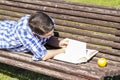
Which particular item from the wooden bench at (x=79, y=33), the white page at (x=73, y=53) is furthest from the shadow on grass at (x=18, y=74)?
the white page at (x=73, y=53)

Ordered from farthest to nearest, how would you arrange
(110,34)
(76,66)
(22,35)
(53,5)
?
(53,5)
(110,34)
(22,35)
(76,66)

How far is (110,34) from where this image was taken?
17.1ft

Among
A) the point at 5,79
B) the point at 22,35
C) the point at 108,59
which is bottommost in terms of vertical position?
the point at 5,79

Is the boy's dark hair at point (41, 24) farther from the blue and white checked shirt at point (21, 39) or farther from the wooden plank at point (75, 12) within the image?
the wooden plank at point (75, 12)

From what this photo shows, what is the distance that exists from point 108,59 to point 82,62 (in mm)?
564

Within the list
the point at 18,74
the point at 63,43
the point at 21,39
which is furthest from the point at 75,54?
the point at 18,74

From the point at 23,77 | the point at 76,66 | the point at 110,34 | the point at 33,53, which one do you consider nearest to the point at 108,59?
the point at 110,34

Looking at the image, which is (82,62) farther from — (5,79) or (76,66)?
(5,79)

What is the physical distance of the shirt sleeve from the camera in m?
4.64

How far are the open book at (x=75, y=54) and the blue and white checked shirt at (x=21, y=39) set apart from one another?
25cm

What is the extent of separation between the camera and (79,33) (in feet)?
17.7

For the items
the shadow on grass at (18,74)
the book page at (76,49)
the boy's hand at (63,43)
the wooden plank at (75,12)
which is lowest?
the shadow on grass at (18,74)

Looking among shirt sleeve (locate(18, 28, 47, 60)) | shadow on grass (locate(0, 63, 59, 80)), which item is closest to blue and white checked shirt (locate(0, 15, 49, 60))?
shirt sleeve (locate(18, 28, 47, 60))

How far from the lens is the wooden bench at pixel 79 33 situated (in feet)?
14.4
